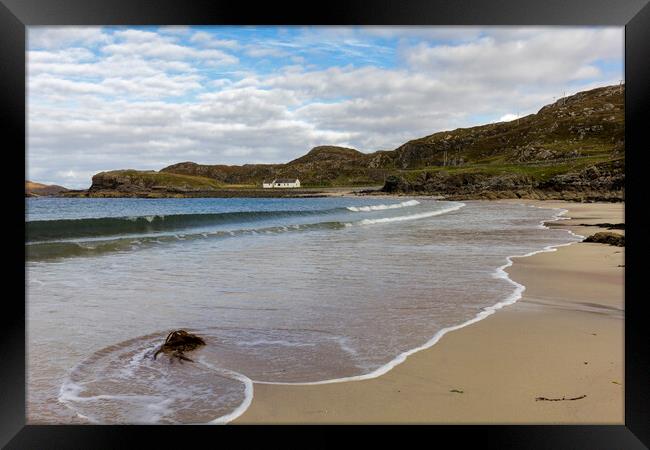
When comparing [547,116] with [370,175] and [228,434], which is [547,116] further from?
[228,434]

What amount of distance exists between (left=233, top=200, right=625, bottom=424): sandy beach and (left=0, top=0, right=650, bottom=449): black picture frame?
0.30 metres

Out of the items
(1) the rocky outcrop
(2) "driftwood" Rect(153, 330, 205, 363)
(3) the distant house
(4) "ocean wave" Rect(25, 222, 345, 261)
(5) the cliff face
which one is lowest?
(2) "driftwood" Rect(153, 330, 205, 363)

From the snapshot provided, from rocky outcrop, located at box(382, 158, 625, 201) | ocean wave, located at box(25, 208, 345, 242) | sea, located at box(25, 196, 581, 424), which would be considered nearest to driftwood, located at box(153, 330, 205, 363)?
sea, located at box(25, 196, 581, 424)

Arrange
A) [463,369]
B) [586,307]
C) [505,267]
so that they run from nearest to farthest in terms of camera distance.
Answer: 1. [463,369]
2. [586,307]
3. [505,267]

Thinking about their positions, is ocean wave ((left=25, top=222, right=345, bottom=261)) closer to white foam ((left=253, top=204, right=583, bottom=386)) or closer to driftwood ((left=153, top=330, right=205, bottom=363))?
driftwood ((left=153, top=330, right=205, bottom=363))

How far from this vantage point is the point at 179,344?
406 centimetres

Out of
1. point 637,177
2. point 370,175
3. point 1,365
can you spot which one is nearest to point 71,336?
point 1,365

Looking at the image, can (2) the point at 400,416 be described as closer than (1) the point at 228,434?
No

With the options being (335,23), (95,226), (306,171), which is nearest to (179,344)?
(335,23)

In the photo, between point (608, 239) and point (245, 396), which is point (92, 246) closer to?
point (245, 396)

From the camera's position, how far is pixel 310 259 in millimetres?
10117

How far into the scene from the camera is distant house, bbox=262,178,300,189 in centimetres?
11388

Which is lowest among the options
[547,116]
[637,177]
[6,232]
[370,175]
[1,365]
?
[1,365]

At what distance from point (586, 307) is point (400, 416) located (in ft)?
11.8
